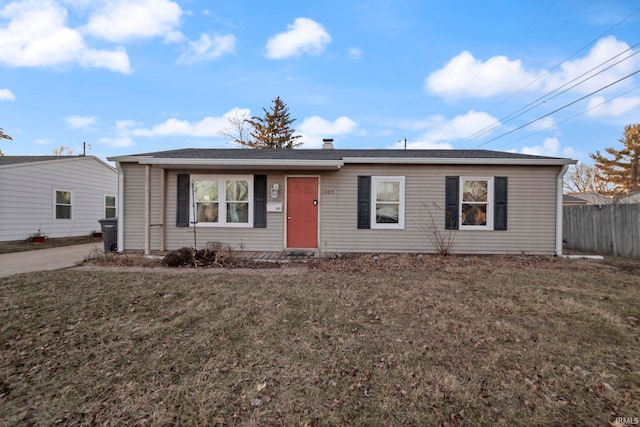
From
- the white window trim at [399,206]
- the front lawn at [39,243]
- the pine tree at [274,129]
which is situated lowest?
the front lawn at [39,243]

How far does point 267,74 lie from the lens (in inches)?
535

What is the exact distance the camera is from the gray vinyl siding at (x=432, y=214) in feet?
24.4

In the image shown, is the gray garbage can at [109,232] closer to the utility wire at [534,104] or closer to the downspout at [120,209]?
the downspout at [120,209]

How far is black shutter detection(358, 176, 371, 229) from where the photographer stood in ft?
24.6

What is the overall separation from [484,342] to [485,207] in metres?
5.69

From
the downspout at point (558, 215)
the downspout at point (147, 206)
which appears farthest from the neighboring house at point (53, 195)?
the downspout at point (558, 215)

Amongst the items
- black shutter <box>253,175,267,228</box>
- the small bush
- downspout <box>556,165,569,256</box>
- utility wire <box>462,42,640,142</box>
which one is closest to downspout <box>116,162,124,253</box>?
the small bush

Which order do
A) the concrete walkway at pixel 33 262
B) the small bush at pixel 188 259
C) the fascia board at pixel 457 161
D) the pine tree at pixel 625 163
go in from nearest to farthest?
1. the concrete walkway at pixel 33 262
2. the small bush at pixel 188 259
3. the fascia board at pixel 457 161
4. the pine tree at pixel 625 163

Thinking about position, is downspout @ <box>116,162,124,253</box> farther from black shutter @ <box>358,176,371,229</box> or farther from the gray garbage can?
black shutter @ <box>358,176,371,229</box>

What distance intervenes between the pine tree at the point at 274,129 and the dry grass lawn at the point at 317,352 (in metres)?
22.0

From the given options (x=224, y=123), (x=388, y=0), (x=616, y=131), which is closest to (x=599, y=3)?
(x=388, y=0)

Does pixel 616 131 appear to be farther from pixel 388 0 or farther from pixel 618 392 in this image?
pixel 618 392

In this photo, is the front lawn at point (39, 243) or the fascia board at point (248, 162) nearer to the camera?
the fascia board at point (248, 162)

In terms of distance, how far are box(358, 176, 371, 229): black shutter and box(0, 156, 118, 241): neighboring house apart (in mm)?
12184
